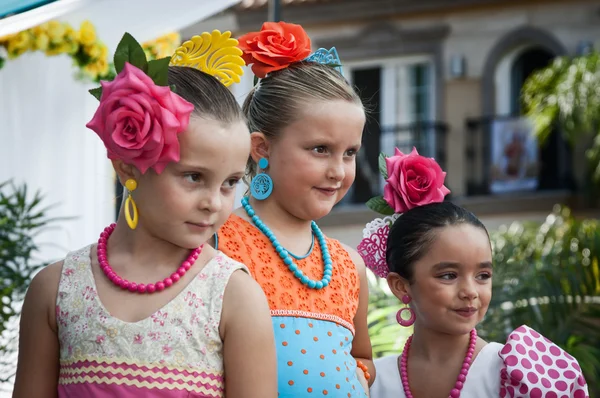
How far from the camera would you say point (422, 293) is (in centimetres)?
283

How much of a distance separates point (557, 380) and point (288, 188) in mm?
903

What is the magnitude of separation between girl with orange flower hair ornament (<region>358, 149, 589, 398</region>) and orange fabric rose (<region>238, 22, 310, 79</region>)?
0.48 meters

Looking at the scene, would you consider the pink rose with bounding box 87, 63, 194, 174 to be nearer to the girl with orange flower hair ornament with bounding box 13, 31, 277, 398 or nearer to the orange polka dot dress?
the girl with orange flower hair ornament with bounding box 13, 31, 277, 398

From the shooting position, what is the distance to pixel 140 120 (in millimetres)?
2037

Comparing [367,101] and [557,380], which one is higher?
[367,101]

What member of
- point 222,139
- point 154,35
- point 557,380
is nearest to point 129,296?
point 222,139

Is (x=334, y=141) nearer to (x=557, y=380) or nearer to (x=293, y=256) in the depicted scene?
(x=293, y=256)

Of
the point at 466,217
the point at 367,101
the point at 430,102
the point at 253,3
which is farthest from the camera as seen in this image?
the point at 430,102

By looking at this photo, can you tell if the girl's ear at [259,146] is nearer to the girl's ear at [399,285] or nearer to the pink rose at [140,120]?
the girl's ear at [399,285]

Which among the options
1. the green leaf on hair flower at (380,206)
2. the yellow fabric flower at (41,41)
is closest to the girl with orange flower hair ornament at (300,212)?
the green leaf on hair flower at (380,206)

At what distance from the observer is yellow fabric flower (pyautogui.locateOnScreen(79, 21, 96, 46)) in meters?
5.29

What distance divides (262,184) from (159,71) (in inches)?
27.9

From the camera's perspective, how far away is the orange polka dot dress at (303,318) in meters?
2.58

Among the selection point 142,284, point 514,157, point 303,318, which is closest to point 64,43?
point 303,318
